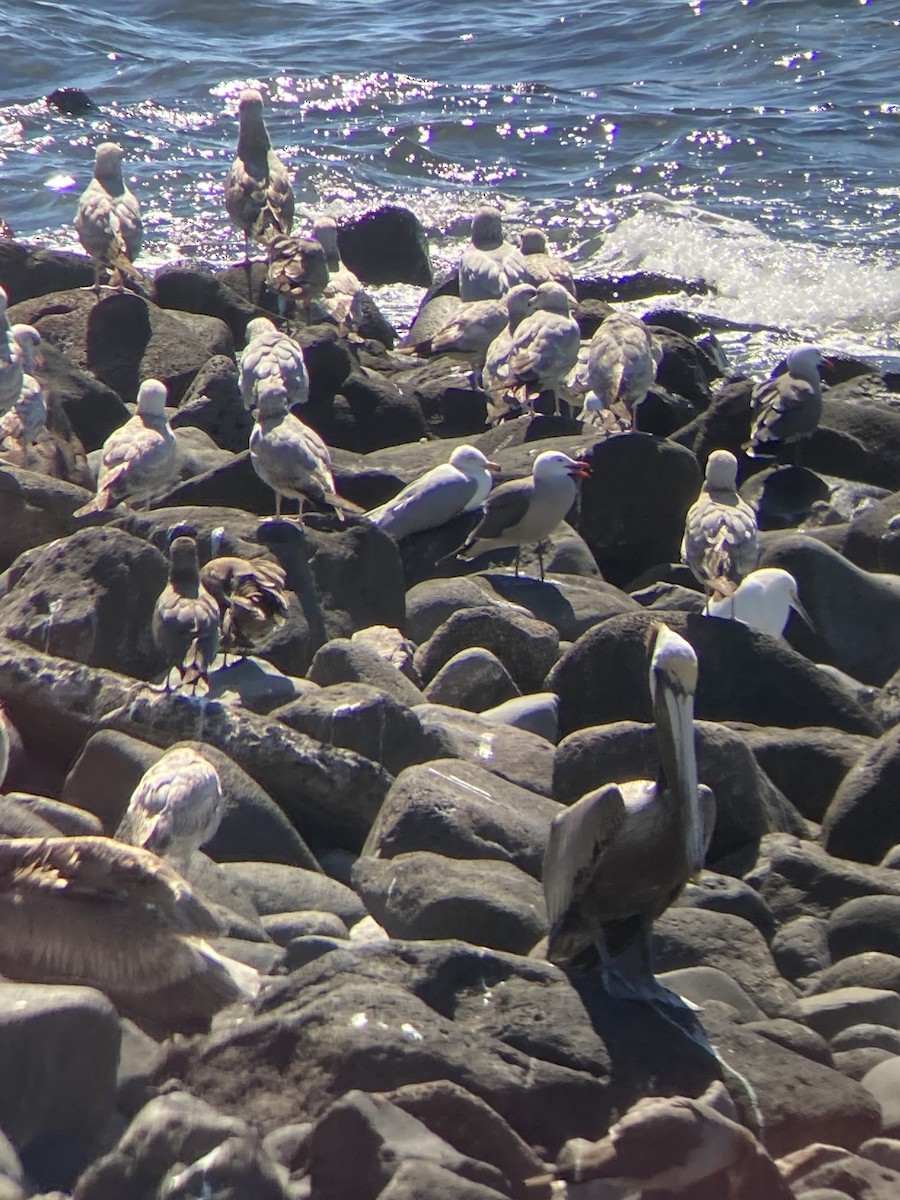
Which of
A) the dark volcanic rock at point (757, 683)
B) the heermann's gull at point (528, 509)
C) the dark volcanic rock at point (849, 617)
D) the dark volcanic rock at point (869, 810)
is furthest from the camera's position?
the heermann's gull at point (528, 509)

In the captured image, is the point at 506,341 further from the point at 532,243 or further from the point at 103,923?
the point at 103,923

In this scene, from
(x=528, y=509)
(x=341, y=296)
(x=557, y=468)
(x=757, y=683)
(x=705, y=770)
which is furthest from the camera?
(x=341, y=296)

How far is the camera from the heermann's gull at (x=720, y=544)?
9547 mm

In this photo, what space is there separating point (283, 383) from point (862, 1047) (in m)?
6.70

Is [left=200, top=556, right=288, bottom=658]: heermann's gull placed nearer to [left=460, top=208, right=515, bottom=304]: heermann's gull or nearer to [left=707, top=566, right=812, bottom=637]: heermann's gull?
[left=707, top=566, right=812, bottom=637]: heermann's gull

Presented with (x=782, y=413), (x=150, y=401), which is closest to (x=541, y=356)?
(x=782, y=413)

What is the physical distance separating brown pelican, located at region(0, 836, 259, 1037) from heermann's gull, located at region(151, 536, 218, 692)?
2.72 m

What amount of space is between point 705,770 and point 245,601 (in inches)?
84.6

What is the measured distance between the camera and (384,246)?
725 inches


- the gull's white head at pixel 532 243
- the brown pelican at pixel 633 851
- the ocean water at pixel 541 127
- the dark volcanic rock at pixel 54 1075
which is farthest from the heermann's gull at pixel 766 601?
the gull's white head at pixel 532 243

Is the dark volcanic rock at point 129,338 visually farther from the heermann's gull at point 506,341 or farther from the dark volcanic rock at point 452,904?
the dark volcanic rock at point 452,904

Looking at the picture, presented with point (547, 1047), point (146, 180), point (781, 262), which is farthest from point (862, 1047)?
point (146, 180)

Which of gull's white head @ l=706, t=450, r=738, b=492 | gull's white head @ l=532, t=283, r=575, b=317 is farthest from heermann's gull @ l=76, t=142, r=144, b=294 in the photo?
gull's white head @ l=706, t=450, r=738, b=492

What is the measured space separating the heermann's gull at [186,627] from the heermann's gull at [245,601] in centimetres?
21
